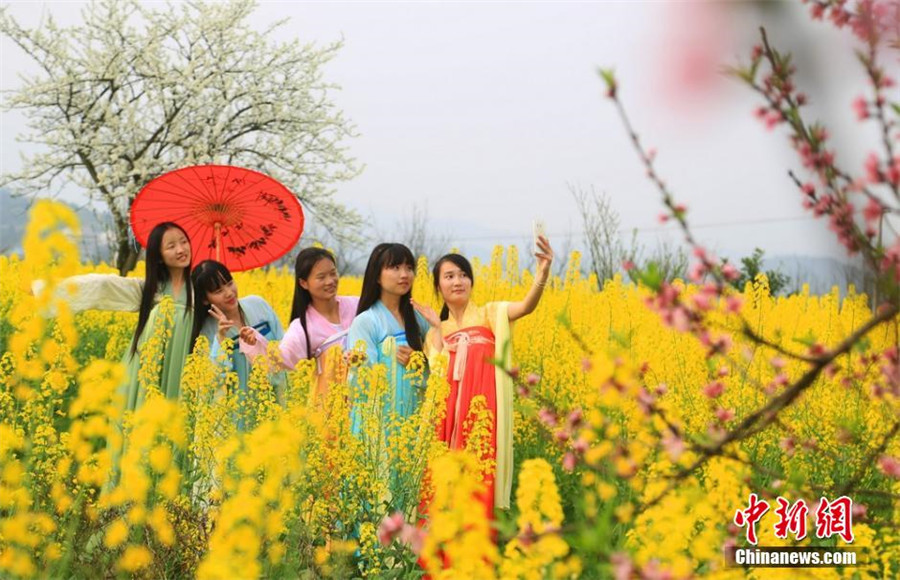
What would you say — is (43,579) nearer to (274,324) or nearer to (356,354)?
(356,354)

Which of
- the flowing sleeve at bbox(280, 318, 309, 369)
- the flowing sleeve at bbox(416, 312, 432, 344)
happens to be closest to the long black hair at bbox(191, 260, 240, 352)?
the flowing sleeve at bbox(280, 318, 309, 369)

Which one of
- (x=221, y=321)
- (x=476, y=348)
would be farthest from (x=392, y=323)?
(x=221, y=321)

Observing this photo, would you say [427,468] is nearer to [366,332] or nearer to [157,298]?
[366,332]

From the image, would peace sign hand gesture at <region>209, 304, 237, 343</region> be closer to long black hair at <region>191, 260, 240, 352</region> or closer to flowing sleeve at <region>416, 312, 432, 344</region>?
long black hair at <region>191, 260, 240, 352</region>

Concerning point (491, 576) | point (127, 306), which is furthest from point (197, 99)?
point (491, 576)

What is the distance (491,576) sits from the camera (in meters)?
1.75

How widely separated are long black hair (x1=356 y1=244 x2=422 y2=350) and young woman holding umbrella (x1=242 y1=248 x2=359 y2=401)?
284mm

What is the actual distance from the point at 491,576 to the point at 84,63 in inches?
730

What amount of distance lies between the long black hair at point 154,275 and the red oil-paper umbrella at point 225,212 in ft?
2.75

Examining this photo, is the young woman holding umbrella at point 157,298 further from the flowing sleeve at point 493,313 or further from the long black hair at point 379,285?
the flowing sleeve at point 493,313

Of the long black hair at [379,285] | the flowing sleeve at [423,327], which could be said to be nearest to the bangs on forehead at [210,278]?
the long black hair at [379,285]

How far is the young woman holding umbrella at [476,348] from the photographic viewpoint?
13.3 ft

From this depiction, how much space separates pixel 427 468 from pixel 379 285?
101cm

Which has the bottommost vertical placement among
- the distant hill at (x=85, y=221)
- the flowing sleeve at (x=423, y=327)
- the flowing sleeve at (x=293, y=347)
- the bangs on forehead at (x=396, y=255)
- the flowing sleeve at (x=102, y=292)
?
the flowing sleeve at (x=293, y=347)
